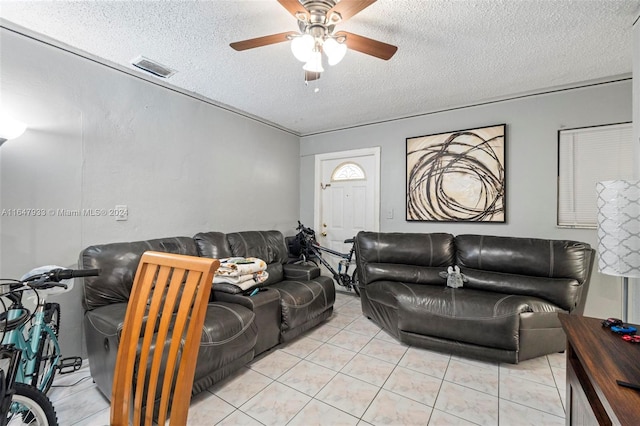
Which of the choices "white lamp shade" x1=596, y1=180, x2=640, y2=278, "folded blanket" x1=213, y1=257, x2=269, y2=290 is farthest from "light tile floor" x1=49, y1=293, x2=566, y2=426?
"white lamp shade" x1=596, y1=180, x2=640, y2=278

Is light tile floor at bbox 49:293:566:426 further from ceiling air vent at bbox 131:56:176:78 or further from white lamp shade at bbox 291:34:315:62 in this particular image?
ceiling air vent at bbox 131:56:176:78

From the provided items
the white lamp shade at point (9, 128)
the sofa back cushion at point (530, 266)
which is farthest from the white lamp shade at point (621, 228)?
the white lamp shade at point (9, 128)

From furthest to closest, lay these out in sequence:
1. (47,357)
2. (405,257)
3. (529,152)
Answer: (405,257) → (529,152) → (47,357)

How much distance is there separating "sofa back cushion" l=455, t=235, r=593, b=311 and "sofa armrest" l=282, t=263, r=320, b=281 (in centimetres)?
159

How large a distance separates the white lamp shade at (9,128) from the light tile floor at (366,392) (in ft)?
5.58

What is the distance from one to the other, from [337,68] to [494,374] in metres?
2.82

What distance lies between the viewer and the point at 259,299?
231cm

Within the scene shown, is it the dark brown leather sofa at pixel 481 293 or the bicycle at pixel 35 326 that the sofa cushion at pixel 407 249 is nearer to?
the dark brown leather sofa at pixel 481 293

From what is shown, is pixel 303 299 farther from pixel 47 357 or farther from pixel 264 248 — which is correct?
pixel 47 357

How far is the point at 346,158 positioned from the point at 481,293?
8.44 ft

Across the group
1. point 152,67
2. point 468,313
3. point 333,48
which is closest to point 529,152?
point 468,313

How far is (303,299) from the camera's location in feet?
8.77

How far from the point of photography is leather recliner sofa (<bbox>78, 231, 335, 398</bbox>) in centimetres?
180

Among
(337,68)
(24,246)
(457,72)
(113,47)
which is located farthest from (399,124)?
(24,246)
